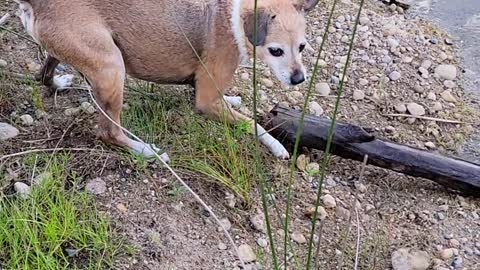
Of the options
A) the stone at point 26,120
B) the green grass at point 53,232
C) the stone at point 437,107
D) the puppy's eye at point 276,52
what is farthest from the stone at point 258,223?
the stone at point 437,107

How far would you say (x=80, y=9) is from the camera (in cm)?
337

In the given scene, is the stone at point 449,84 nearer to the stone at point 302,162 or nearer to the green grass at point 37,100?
the stone at point 302,162

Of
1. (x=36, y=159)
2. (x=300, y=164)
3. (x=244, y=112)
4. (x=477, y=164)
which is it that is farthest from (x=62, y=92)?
(x=477, y=164)

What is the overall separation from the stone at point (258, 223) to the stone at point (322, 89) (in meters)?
1.08

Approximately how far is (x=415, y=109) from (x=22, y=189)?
2074mm

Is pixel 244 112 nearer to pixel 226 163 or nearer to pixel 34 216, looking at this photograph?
pixel 226 163

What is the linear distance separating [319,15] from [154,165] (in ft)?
5.80

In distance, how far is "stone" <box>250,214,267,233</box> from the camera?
342 cm

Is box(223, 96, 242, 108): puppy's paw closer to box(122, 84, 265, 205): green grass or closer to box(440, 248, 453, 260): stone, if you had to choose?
→ box(122, 84, 265, 205): green grass

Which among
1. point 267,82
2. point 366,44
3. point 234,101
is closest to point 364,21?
point 366,44

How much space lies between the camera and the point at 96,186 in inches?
135

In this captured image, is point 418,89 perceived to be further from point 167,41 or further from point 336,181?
point 167,41

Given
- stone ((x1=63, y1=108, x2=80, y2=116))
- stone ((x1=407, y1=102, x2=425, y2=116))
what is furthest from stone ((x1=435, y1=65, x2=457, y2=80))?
stone ((x1=63, y1=108, x2=80, y2=116))

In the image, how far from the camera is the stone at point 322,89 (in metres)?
4.32
